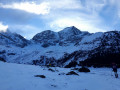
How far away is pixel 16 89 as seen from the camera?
716cm

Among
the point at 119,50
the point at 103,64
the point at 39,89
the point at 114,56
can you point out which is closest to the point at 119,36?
the point at 119,50

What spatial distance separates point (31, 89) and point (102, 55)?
4526 centimetres

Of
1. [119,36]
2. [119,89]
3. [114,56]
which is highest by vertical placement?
[119,36]

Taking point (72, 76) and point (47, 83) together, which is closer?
point (47, 83)

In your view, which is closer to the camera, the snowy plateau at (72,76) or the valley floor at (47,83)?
the valley floor at (47,83)

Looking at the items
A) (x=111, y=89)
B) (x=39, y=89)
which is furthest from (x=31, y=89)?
(x=111, y=89)

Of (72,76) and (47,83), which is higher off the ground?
(47,83)

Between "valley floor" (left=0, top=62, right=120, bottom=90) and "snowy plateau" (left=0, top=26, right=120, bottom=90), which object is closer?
"valley floor" (left=0, top=62, right=120, bottom=90)

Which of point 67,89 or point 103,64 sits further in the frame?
point 103,64

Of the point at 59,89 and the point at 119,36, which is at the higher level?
the point at 119,36

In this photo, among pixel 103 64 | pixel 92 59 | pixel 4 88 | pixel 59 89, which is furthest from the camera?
pixel 92 59

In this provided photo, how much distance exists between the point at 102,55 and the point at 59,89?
4363 cm

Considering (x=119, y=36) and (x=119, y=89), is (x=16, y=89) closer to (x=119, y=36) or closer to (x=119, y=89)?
(x=119, y=89)

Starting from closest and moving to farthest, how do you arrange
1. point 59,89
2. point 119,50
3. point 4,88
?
1. point 4,88
2. point 59,89
3. point 119,50
